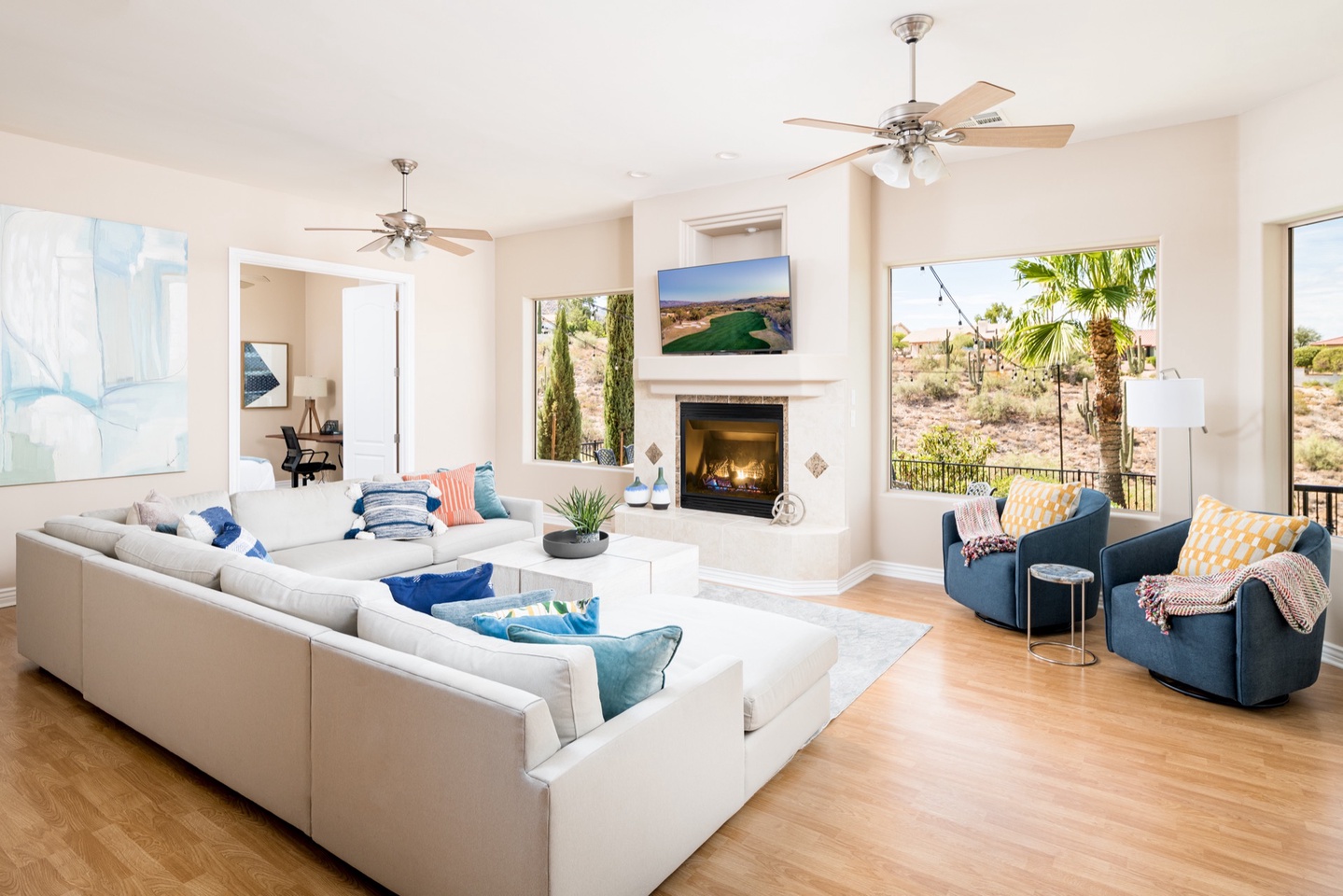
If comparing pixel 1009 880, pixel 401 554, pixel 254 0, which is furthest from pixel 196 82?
pixel 1009 880

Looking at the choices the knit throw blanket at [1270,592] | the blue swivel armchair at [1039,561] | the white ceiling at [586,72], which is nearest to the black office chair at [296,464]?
the white ceiling at [586,72]

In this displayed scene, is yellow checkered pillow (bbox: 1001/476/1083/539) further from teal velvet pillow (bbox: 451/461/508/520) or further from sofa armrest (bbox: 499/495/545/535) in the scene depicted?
teal velvet pillow (bbox: 451/461/508/520)

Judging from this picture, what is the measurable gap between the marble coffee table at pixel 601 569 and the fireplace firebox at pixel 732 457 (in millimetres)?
1363

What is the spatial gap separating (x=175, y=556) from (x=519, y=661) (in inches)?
67.3

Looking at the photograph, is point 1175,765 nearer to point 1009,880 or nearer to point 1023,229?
point 1009,880

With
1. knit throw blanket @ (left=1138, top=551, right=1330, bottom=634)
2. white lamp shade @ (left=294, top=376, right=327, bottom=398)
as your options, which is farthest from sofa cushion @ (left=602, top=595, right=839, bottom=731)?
white lamp shade @ (left=294, top=376, right=327, bottom=398)

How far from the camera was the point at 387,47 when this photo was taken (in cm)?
323

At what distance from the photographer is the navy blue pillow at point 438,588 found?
2264mm

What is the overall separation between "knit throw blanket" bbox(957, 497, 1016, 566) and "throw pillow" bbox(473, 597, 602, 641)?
2770 mm

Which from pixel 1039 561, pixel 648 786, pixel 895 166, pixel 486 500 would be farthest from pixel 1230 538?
pixel 486 500

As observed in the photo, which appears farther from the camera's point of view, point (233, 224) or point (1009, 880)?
point (233, 224)

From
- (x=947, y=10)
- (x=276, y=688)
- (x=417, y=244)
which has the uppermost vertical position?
(x=947, y=10)

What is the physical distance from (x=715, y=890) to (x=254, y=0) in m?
3.43

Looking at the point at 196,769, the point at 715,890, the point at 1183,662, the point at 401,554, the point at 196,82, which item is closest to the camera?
the point at 715,890
